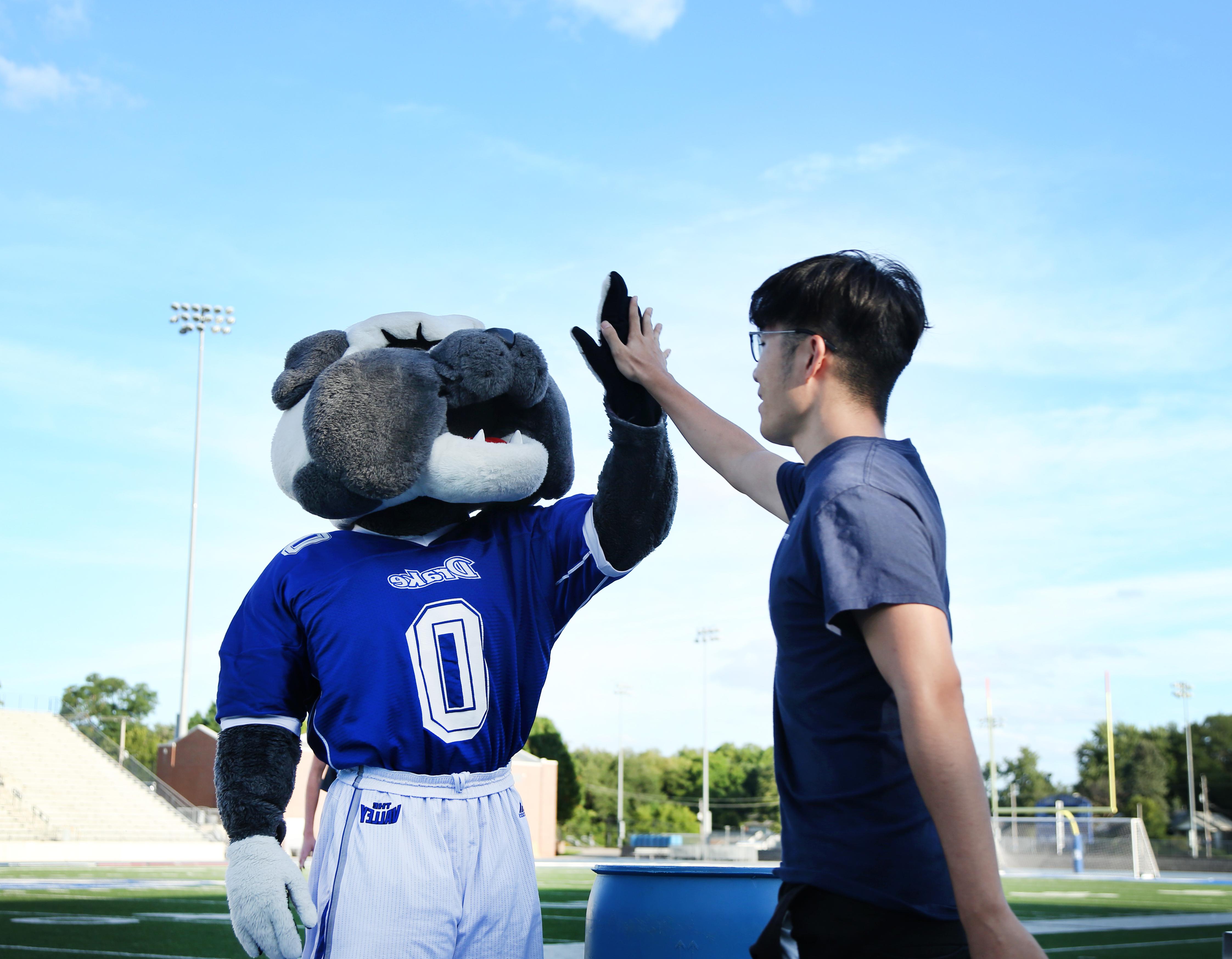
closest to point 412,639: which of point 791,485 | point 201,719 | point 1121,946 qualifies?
point 791,485

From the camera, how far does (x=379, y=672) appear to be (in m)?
2.64

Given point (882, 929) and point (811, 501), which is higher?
point (811, 501)

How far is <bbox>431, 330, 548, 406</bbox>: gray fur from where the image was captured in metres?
2.87

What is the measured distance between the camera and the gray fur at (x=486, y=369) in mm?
2867

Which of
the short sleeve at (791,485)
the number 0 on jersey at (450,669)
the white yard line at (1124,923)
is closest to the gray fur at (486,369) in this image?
the number 0 on jersey at (450,669)

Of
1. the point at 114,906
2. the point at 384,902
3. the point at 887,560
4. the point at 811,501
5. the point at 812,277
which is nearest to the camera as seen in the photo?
the point at 887,560

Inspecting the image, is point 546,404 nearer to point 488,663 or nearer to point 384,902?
point 488,663

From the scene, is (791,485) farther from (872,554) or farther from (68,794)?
(68,794)

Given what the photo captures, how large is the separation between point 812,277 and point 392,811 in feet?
4.97

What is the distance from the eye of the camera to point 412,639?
2.68m

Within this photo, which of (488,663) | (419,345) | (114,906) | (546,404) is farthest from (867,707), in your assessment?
(114,906)

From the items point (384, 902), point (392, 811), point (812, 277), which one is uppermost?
point (812, 277)

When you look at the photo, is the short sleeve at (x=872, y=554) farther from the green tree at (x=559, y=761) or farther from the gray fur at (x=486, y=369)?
the green tree at (x=559, y=761)

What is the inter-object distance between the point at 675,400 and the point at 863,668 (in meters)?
1.10
